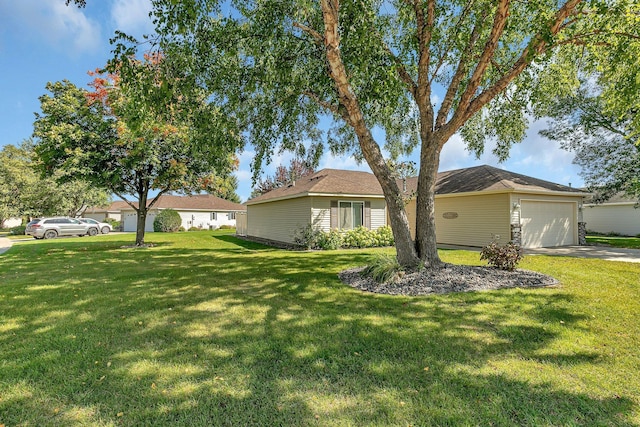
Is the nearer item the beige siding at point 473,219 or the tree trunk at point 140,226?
the beige siding at point 473,219

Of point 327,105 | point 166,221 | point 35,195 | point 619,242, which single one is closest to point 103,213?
point 35,195

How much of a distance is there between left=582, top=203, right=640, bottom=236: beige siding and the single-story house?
11002 mm

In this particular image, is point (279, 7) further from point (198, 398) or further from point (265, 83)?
point (198, 398)

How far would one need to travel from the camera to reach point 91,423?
7.73ft

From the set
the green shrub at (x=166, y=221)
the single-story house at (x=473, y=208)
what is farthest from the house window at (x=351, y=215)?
the green shrub at (x=166, y=221)

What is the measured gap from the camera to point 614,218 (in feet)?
74.1

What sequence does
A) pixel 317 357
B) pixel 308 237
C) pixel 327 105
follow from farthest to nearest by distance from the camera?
1. pixel 308 237
2. pixel 327 105
3. pixel 317 357

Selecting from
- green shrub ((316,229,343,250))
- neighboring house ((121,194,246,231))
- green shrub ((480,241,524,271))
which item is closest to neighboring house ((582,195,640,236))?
green shrub ((316,229,343,250))

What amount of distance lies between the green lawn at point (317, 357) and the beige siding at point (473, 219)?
7.13 m

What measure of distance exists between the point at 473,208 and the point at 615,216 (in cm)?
1600

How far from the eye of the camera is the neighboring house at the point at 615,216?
2148cm

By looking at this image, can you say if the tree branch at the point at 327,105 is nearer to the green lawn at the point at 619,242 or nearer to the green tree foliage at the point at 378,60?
the green tree foliage at the point at 378,60

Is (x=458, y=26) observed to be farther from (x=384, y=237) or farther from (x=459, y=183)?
(x=384, y=237)

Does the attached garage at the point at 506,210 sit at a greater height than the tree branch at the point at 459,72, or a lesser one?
lesser
